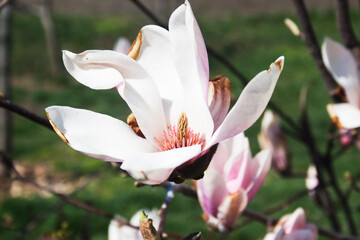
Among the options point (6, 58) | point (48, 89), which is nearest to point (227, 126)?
point (6, 58)

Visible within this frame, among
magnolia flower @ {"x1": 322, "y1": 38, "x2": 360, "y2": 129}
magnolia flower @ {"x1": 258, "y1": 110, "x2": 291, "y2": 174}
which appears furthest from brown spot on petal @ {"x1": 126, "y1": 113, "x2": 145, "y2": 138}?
magnolia flower @ {"x1": 258, "y1": 110, "x2": 291, "y2": 174}

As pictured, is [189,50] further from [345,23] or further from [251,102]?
[345,23]

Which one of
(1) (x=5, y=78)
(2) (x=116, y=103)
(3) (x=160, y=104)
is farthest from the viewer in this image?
(2) (x=116, y=103)

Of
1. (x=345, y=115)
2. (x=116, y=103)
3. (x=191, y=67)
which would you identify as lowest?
(x=116, y=103)

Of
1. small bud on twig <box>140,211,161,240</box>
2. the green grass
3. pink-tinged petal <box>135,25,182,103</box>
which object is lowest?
the green grass

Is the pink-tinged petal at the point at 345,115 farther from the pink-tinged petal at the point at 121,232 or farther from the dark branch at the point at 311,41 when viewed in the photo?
the pink-tinged petal at the point at 121,232

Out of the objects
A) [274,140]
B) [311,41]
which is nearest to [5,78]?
[274,140]

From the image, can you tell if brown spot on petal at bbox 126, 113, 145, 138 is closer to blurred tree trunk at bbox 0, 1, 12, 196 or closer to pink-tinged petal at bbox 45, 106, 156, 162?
pink-tinged petal at bbox 45, 106, 156, 162
